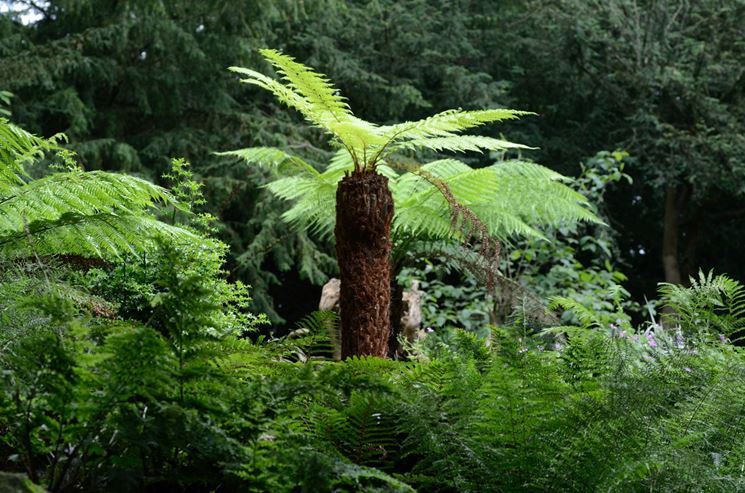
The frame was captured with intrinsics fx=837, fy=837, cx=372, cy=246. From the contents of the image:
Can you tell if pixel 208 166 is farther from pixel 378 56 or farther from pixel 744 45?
pixel 744 45

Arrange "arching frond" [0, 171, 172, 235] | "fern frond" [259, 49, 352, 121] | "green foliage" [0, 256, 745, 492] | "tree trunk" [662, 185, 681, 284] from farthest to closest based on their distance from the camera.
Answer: "tree trunk" [662, 185, 681, 284] → "fern frond" [259, 49, 352, 121] → "arching frond" [0, 171, 172, 235] → "green foliage" [0, 256, 745, 492]

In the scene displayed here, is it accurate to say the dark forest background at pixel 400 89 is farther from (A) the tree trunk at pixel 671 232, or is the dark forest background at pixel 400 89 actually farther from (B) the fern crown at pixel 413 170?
(B) the fern crown at pixel 413 170

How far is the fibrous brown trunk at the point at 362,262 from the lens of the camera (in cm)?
251

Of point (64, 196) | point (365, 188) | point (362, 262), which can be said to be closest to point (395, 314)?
point (362, 262)

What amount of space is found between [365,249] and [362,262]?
0.13 ft

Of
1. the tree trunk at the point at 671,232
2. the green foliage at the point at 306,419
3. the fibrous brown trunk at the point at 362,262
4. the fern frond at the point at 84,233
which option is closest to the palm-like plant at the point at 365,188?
the fibrous brown trunk at the point at 362,262

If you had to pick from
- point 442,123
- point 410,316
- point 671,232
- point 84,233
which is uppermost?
point 671,232

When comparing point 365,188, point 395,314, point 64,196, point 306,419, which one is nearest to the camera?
point 306,419

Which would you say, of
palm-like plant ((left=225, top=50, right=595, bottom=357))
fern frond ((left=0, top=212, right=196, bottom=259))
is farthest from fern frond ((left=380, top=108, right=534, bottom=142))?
fern frond ((left=0, top=212, right=196, bottom=259))

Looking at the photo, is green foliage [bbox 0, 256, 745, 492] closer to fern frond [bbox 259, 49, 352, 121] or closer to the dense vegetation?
the dense vegetation

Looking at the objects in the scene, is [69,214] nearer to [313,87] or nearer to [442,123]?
[313,87]

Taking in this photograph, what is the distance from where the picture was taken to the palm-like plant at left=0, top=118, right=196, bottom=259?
1851 mm

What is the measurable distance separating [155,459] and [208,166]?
290 inches

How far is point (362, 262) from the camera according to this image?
2.55m
